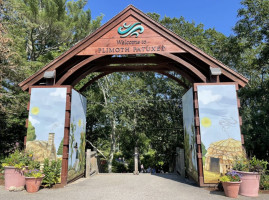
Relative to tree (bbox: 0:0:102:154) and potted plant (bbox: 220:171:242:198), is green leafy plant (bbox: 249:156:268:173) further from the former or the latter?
tree (bbox: 0:0:102:154)

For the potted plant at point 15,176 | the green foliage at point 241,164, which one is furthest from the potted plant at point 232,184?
the potted plant at point 15,176

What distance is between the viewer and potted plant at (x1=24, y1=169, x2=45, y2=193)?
671 centimetres

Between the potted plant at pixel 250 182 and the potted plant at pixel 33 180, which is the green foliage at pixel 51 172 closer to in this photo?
the potted plant at pixel 33 180

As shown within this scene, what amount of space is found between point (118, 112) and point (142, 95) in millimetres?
2675

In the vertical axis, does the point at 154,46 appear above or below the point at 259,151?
above

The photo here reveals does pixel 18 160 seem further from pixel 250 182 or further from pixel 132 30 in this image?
pixel 250 182

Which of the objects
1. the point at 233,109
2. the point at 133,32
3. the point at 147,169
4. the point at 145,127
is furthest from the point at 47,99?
the point at 147,169

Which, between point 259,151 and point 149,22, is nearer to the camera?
point 149,22

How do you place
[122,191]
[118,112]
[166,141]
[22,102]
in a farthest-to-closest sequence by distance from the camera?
[166,141] → [118,112] → [22,102] → [122,191]

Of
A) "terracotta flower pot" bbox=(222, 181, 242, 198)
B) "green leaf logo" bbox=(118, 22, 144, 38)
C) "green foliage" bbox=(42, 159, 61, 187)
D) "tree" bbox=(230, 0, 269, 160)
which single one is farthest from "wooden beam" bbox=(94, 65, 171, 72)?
"tree" bbox=(230, 0, 269, 160)

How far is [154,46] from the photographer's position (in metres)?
8.19

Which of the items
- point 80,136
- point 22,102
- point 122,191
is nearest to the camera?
point 122,191

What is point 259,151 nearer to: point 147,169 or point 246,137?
point 246,137

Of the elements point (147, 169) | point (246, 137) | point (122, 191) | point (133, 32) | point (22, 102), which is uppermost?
point (133, 32)
